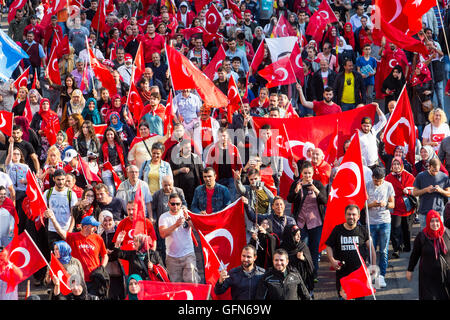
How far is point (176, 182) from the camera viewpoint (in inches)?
522

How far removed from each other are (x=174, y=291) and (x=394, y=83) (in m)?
8.63

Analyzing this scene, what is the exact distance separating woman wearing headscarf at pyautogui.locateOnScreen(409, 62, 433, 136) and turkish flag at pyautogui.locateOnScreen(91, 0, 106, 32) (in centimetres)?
686

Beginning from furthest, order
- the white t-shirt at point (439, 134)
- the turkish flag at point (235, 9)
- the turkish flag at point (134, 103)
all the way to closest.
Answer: the turkish flag at point (235, 9)
the turkish flag at point (134, 103)
the white t-shirt at point (439, 134)

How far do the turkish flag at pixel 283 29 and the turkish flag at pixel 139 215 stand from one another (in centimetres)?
875

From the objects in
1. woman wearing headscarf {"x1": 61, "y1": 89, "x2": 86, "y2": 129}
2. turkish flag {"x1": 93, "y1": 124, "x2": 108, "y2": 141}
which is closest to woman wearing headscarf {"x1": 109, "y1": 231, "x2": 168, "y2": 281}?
turkish flag {"x1": 93, "y1": 124, "x2": 108, "y2": 141}

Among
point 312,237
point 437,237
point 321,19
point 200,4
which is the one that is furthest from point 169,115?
point 200,4

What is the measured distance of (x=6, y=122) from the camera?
1480 centimetres

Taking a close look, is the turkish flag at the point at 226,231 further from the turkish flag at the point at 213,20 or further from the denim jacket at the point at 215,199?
the turkish flag at the point at 213,20

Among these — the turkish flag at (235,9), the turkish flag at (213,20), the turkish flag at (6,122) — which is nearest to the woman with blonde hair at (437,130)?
the turkish flag at (6,122)

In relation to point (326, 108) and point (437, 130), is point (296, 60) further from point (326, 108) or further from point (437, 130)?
point (437, 130)

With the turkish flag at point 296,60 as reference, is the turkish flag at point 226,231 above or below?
below

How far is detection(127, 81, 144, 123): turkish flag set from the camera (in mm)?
16031

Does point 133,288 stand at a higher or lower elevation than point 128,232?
lower

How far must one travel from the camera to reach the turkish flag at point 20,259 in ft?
34.4
